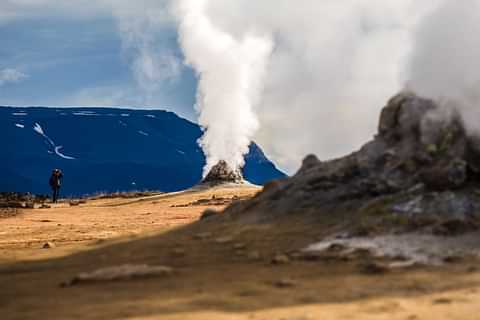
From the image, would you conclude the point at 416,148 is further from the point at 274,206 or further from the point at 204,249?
the point at 204,249

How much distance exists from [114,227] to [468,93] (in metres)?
10.6

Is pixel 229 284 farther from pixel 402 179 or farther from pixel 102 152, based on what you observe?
pixel 102 152

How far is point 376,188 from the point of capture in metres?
11.4

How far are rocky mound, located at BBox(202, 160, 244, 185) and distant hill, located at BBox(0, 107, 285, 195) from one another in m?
26.9

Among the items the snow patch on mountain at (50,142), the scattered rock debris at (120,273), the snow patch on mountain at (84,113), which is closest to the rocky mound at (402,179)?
the scattered rock debris at (120,273)

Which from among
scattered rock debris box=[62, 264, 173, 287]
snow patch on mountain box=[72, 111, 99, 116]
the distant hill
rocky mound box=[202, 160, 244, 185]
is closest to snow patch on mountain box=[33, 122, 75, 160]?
the distant hill

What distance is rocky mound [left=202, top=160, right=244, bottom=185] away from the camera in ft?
140

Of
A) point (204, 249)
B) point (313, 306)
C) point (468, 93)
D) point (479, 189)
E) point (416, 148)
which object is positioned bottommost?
point (313, 306)

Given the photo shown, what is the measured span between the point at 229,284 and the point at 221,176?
3469 cm

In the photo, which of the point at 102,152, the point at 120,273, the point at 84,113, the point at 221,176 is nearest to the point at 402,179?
the point at 120,273

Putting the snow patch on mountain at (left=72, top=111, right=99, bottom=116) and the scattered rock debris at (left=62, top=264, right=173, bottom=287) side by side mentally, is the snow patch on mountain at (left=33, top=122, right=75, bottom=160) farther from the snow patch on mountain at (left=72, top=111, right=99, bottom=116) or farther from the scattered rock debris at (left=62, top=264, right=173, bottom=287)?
the scattered rock debris at (left=62, top=264, right=173, bottom=287)

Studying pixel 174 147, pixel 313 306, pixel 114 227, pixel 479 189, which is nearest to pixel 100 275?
pixel 313 306

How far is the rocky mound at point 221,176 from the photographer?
42.6 metres

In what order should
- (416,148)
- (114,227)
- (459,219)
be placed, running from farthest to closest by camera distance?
(114,227)
(416,148)
(459,219)
